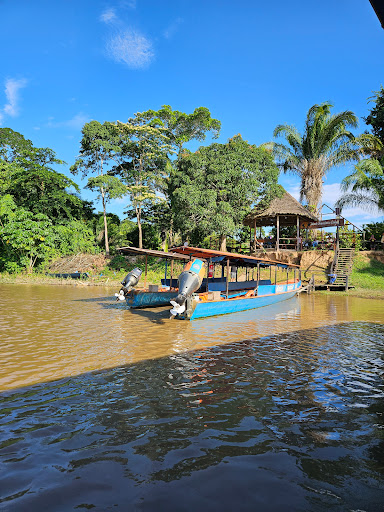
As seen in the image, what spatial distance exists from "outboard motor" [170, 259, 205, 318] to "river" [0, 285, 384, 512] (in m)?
2.13

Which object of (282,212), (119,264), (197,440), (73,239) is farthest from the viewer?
(73,239)

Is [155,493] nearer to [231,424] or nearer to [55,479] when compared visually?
[55,479]

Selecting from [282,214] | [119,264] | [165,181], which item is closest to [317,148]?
[282,214]

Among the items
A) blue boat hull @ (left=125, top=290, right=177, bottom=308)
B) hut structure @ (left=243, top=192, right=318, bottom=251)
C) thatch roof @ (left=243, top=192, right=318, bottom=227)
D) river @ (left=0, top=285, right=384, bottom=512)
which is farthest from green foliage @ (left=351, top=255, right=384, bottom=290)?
river @ (left=0, top=285, right=384, bottom=512)

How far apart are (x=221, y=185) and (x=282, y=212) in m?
5.69

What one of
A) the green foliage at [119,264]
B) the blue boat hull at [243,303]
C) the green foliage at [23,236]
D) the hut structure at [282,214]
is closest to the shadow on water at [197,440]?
the blue boat hull at [243,303]

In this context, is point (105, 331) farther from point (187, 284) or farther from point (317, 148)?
point (317, 148)

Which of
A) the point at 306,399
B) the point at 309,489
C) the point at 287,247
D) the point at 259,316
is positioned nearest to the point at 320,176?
the point at 287,247

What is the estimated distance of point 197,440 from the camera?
11.6 feet

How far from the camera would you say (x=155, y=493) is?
8.79 ft

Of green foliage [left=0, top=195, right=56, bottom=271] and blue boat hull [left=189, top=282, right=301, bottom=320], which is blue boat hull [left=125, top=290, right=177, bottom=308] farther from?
green foliage [left=0, top=195, right=56, bottom=271]

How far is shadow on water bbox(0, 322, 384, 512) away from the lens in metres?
2.66

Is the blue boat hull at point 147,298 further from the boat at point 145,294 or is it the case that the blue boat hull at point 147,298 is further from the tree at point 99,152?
the tree at point 99,152

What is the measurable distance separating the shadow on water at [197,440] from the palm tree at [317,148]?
27.7 meters
